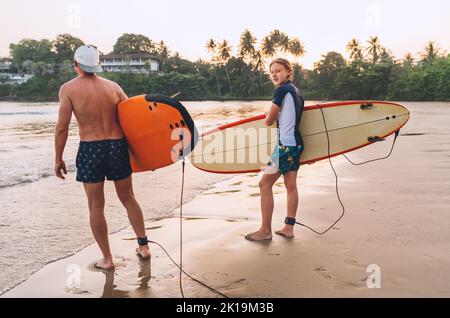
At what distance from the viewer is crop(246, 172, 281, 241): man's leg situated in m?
3.70

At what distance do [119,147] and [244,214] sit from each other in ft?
6.40

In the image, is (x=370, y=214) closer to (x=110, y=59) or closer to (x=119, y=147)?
(x=119, y=147)

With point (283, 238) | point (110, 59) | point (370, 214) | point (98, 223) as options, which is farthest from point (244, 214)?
point (110, 59)

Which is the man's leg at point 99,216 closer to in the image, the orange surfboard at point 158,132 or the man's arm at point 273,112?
the orange surfboard at point 158,132

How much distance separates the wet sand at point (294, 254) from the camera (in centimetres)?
275

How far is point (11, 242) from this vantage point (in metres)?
3.92

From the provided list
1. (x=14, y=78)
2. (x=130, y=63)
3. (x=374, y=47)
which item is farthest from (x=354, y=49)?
(x=14, y=78)

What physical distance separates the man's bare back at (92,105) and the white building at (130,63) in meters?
97.8

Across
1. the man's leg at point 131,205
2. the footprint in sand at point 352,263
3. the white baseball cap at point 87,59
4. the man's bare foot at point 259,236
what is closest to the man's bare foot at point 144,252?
the man's leg at point 131,205

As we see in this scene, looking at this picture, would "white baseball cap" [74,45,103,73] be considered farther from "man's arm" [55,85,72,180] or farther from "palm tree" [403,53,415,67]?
"palm tree" [403,53,415,67]

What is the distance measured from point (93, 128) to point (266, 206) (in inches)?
64.7

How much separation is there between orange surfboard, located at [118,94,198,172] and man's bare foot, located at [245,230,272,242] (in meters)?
0.97

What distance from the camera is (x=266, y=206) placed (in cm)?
373

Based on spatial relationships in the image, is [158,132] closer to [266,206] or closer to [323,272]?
[266,206]
